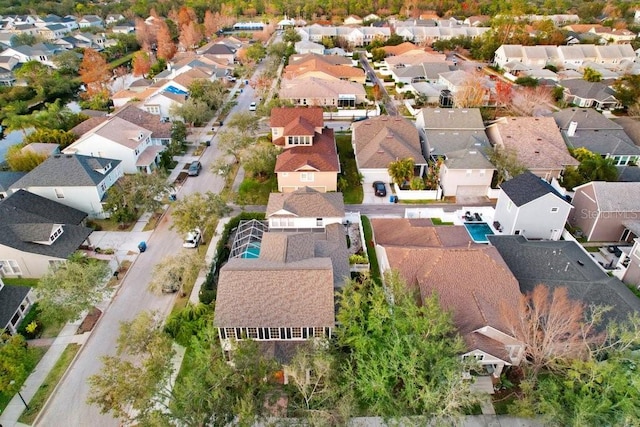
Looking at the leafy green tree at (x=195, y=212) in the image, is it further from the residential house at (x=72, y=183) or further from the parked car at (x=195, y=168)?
the parked car at (x=195, y=168)

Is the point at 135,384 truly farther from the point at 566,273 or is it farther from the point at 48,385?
the point at 566,273

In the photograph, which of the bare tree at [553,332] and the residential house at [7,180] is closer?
the bare tree at [553,332]

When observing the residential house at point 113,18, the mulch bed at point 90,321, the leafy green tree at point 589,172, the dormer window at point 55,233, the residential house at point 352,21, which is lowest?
the mulch bed at point 90,321

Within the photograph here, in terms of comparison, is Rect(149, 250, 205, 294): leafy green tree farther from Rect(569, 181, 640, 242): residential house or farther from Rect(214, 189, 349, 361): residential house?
Rect(569, 181, 640, 242): residential house

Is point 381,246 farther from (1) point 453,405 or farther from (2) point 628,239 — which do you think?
(2) point 628,239

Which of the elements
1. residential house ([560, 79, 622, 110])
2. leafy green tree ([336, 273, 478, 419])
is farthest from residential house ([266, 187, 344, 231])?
residential house ([560, 79, 622, 110])

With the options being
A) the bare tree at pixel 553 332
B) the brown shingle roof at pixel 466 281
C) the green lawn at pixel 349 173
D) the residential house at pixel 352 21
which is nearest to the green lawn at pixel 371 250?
the brown shingle roof at pixel 466 281
